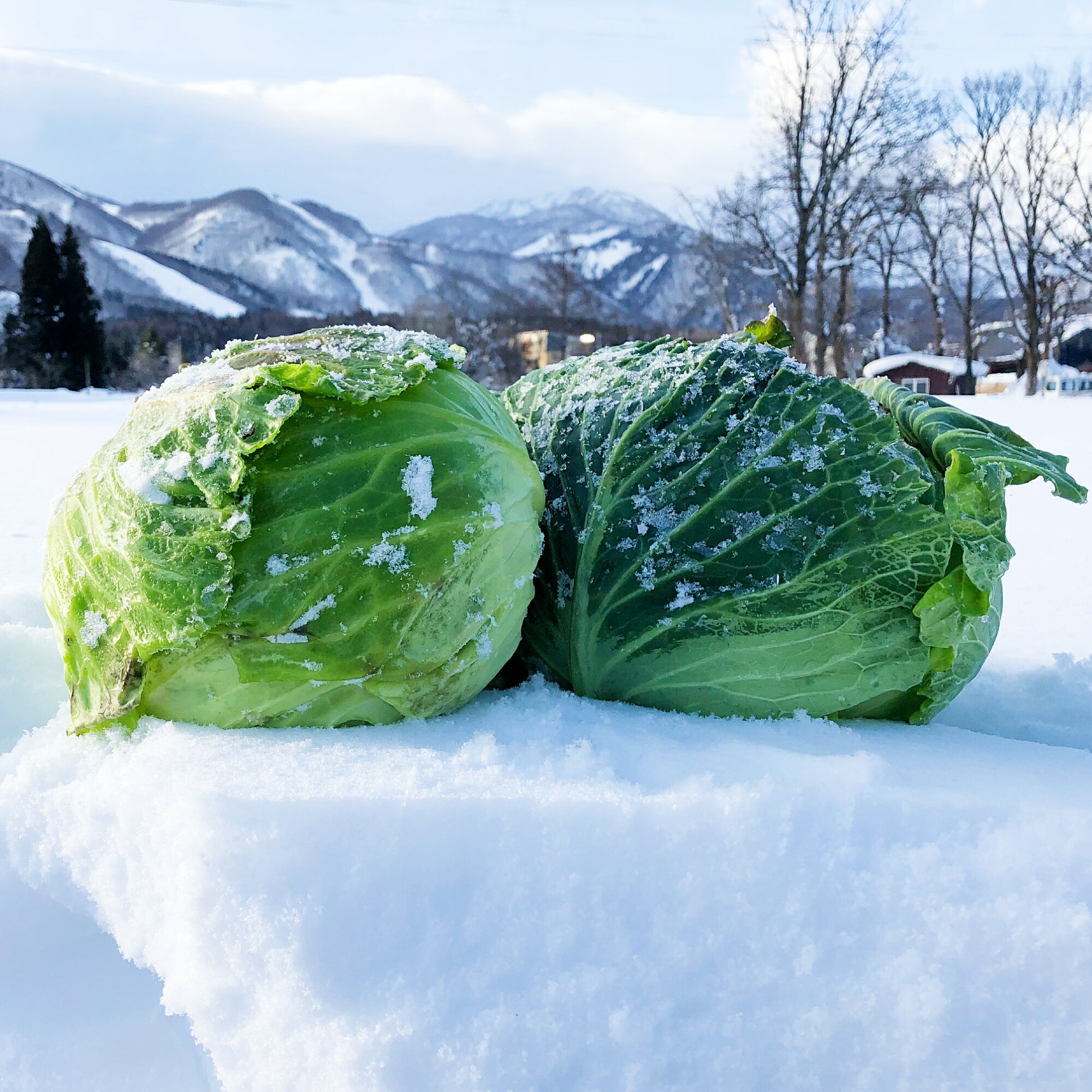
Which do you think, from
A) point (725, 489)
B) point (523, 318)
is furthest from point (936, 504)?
point (523, 318)

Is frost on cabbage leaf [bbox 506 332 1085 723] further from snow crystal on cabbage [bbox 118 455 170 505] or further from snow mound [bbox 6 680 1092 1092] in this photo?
snow crystal on cabbage [bbox 118 455 170 505]

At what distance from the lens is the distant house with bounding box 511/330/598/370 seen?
150ft

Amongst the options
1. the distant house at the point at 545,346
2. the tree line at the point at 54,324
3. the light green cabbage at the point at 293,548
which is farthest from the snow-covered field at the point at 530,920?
the distant house at the point at 545,346

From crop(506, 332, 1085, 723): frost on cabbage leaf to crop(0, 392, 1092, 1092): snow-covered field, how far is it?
274 millimetres

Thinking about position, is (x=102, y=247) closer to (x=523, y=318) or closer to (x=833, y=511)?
(x=523, y=318)

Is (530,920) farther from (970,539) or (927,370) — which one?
(927,370)

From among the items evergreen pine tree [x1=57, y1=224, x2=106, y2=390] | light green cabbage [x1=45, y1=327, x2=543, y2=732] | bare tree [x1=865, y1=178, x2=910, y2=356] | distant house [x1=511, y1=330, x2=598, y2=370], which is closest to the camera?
light green cabbage [x1=45, y1=327, x2=543, y2=732]

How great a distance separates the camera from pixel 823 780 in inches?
51.1

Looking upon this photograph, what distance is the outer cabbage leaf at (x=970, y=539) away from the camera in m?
1.59

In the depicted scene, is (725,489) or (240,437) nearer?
(240,437)

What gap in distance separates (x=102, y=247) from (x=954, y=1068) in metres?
133

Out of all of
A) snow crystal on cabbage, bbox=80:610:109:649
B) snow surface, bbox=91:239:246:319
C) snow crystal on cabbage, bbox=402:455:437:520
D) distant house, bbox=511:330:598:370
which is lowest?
distant house, bbox=511:330:598:370

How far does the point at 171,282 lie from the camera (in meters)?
111

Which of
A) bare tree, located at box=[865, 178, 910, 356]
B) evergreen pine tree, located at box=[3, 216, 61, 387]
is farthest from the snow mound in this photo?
evergreen pine tree, located at box=[3, 216, 61, 387]
